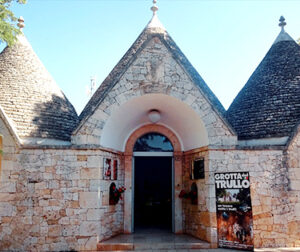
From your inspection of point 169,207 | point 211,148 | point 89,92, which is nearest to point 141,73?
point 211,148

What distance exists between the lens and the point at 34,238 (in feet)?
21.6

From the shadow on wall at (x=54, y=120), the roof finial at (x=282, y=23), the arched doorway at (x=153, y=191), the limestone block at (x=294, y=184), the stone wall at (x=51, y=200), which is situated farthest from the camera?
the arched doorway at (x=153, y=191)

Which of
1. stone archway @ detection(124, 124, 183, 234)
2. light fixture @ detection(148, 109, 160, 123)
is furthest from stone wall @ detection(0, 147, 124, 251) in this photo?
light fixture @ detection(148, 109, 160, 123)

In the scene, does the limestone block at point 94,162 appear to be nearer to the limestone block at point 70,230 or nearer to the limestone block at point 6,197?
the limestone block at point 70,230

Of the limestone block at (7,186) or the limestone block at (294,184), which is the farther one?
the limestone block at (294,184)

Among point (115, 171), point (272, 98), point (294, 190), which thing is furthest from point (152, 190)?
point (272, 98)

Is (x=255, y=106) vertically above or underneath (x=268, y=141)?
A: above

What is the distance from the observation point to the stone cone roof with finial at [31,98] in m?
7.52

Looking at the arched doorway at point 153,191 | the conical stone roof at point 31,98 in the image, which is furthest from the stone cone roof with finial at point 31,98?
the arched doorway at point 153,191

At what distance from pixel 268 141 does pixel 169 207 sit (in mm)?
4771

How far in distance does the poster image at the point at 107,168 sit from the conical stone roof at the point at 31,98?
1.32 meters

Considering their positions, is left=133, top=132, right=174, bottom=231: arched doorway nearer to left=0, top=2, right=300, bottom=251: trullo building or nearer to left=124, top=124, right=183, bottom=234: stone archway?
left=124, top=124, right=183, bottom=234: stone archway

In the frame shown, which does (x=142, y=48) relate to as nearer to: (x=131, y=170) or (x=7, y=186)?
(x=131, y=170)

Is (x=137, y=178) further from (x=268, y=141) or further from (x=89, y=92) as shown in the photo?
(x=89, y=92)
